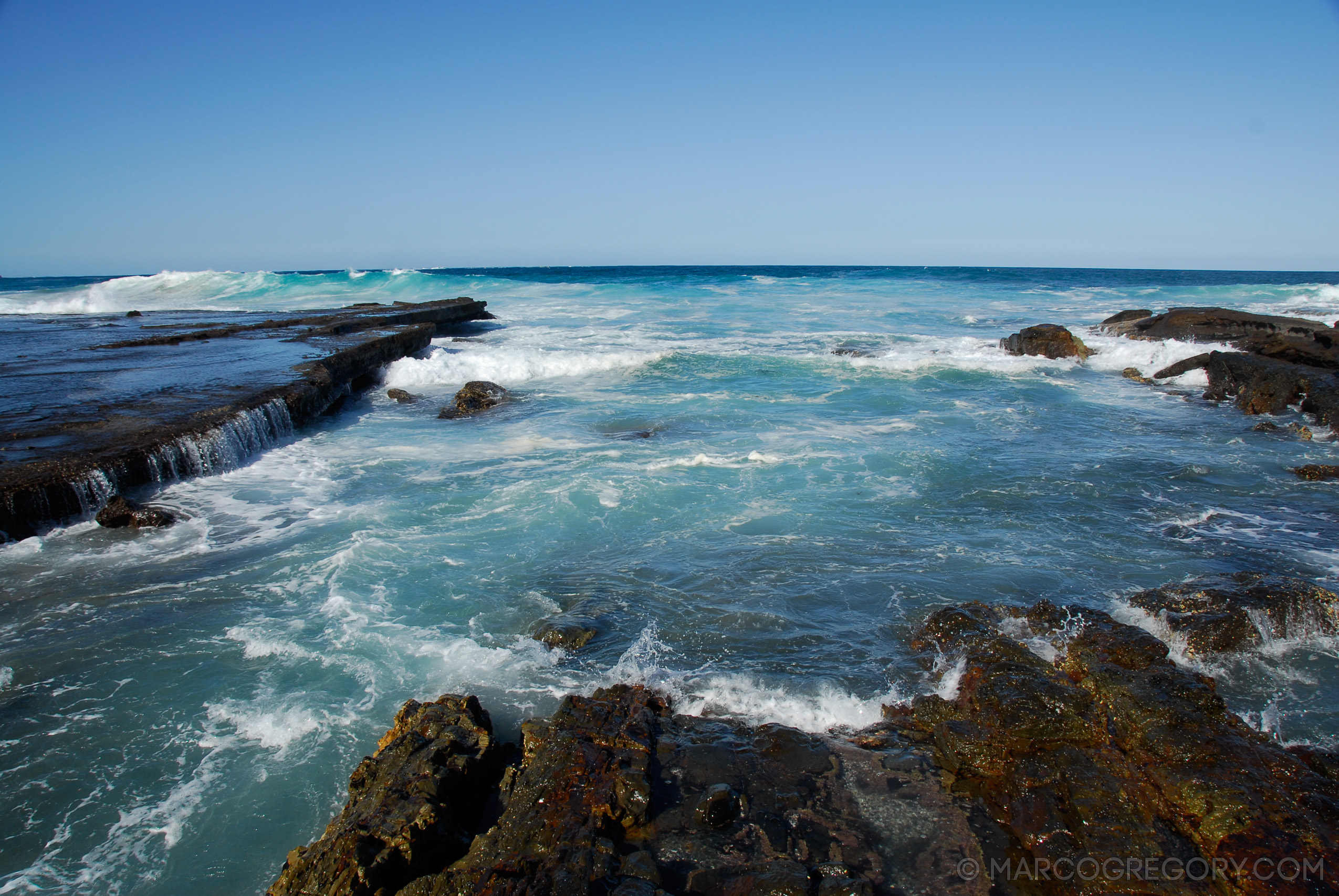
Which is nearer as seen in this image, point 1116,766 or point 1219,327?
point 1116,766

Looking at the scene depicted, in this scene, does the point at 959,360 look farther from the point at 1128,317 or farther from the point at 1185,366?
the point at 1128,317

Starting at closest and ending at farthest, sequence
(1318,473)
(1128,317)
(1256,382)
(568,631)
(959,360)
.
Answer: (568,631) → (1318,473) → (1256,382) → (959,360) → (1128,317)

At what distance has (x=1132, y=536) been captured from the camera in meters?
6.45

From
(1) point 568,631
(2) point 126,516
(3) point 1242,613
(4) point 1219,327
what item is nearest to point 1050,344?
(4) point 1219,327

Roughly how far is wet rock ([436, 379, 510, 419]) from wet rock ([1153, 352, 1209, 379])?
14.5 metres

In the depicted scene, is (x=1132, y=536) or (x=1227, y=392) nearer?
(x=1132, y=536)

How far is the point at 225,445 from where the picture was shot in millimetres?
8742

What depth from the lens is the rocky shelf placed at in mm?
6875

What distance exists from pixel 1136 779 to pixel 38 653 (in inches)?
272

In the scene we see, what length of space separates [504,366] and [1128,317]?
66.4 ft

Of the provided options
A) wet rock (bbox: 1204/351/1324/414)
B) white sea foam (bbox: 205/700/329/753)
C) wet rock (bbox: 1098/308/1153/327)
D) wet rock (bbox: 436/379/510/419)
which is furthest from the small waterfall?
wet rock (bbox: 1098/308/1153/327)

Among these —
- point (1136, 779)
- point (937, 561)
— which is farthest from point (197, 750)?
point (937, 561)

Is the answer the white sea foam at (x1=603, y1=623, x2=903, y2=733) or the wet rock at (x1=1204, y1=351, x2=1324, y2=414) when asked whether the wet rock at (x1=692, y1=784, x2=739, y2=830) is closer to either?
the white sea foam at (x1=603, y1=623, x2=903, y2=733)

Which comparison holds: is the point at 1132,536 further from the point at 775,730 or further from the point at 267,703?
the point at 267,703
